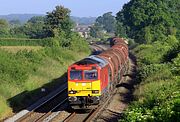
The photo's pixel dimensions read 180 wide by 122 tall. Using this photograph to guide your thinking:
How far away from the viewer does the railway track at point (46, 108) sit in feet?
77.9

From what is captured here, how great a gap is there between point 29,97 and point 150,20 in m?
66.9

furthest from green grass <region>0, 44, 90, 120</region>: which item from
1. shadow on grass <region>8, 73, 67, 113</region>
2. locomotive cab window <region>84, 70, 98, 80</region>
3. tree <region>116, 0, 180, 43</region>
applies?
tree <region>116, 0, 180, 43</region>

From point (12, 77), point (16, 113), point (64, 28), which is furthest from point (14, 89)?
point (64, 28)

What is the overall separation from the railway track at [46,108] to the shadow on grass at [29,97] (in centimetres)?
114

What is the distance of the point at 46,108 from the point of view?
2780 centimetres

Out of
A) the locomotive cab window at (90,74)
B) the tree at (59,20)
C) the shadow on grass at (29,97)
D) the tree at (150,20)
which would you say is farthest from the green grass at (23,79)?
the tree at (150,20)

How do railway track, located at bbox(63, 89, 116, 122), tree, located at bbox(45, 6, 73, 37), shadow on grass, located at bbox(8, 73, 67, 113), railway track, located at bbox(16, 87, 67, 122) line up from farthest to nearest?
tree, located at bbox(45, 6, 73, 37), shadow on grass, located at bbox(8, 73, 67, 113), railway track, located at bbox(16, 87, 67, 122), railway track, located at bbox(63, 89, 116, 122)

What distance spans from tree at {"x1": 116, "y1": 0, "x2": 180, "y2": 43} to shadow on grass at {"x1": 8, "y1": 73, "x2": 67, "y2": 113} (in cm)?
5453

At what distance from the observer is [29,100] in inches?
1192

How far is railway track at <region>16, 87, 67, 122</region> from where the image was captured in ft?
77.9

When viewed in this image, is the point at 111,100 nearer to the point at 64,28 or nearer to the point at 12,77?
the point at 12,77

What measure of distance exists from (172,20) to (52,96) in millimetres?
68239

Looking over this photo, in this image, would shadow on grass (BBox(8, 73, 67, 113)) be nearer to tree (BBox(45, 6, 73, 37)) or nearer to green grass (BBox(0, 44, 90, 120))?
green grass (BBox(0, 44, 90, 120))

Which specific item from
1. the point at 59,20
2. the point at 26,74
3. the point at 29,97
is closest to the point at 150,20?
the point at 59,20
